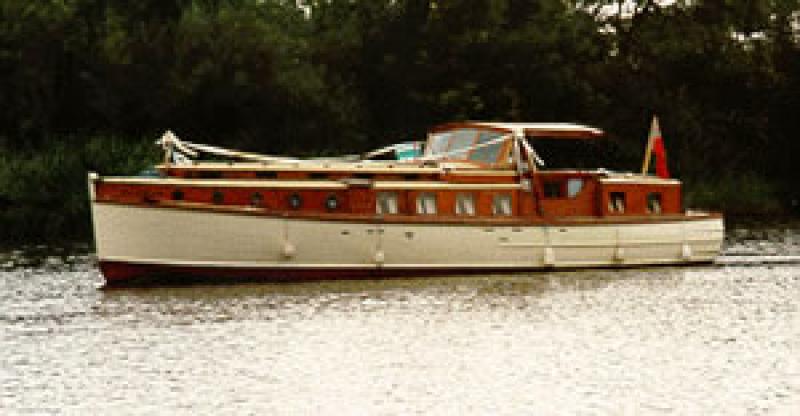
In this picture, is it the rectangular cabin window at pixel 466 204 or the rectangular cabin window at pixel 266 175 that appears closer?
the rectangular cabin window at pixel 266 175

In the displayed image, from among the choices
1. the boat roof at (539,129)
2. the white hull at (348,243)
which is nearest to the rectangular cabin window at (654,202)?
the white hull at (348,243)

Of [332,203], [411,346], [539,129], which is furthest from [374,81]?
[411,346]

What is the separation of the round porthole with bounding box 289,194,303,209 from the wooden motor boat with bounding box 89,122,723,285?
1.2 inches

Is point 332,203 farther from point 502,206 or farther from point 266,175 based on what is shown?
point 502,206

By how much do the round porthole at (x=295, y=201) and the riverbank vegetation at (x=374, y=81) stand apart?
611 inches

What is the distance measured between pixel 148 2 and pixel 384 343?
38920mm

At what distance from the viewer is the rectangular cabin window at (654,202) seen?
125 feet

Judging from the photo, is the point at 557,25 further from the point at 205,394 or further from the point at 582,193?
the point at 205,394

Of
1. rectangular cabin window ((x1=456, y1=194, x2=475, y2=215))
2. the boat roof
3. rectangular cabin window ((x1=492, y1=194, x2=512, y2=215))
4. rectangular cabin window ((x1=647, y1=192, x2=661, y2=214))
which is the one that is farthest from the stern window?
rectangular cabin window ((x1=647, y1=192, x2=661, y2=214))

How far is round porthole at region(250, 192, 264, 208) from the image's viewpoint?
33250mm

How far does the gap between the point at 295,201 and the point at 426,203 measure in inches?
119

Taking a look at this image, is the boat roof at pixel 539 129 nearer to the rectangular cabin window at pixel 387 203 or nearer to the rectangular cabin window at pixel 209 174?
the rectangular cabin window at pixel 387 203

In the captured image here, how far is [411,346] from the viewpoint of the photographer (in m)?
25.3

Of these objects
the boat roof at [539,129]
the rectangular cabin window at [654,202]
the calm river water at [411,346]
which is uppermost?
the boat roof at [539,129]
